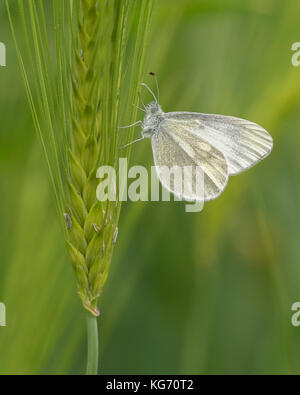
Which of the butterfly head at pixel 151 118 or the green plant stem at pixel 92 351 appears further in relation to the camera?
the butterfly head at pixel 151 118

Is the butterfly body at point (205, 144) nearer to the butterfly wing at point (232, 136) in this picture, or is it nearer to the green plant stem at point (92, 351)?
the butterfly wing at point (232, 136)

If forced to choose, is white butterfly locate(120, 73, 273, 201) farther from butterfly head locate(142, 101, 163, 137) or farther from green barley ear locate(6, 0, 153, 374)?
green barley ear locate(6, 0, 153, 374)

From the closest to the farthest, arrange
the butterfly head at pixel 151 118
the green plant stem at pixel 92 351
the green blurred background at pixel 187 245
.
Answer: the green plant stem at pixel 92 351 → the green blurred background at pixel 187 245 → the butterfly head at pixel 151 118

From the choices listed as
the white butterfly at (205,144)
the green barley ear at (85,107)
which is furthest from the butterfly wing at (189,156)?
the green barley ear at (85,107)

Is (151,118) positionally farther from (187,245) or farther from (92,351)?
(92,351)

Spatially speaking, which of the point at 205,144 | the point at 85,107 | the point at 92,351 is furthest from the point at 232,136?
the point at 92,351

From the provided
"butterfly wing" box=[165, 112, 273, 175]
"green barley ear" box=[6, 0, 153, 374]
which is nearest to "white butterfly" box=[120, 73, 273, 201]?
"butterfly wing" box=[165, 112, 273, 175]

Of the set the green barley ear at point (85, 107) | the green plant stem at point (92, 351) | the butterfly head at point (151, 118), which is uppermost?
the butterfly head at point (151, 118)
